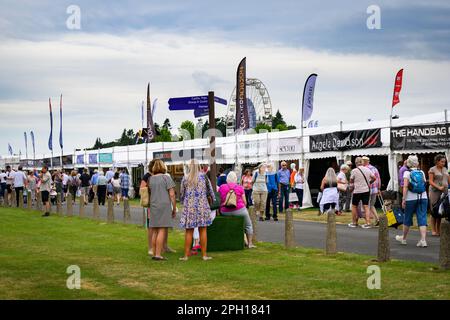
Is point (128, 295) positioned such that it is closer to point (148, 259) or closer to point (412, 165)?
point (148, 259)

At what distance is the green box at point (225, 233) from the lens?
14.5 meters

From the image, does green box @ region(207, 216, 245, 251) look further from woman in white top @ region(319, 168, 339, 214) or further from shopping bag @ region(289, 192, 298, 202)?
shopping bag @ region(289, 192, 298, 202)

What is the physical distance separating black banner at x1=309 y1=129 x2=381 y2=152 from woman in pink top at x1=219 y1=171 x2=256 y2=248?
12.0 m

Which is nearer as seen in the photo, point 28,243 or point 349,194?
point 28,243

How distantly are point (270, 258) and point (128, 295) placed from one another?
14.4ft

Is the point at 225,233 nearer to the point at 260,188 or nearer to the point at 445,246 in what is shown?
the point at 445,246

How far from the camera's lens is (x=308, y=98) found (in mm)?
31672

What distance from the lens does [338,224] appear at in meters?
21.5

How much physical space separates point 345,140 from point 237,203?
1330 cm

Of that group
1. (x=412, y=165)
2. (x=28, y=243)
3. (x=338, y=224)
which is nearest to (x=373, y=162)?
(x=338, y=224)

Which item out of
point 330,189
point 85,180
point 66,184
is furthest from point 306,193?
point 66,184

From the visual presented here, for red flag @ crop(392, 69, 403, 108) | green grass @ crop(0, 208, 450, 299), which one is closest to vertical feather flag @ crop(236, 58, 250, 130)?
red flag @ crop(392, 69, 403, 108)

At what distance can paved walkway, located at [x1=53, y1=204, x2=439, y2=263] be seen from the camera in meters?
13.7

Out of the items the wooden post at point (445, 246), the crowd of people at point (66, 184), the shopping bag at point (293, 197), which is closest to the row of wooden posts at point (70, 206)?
the crowd of people at point (66, 184)
